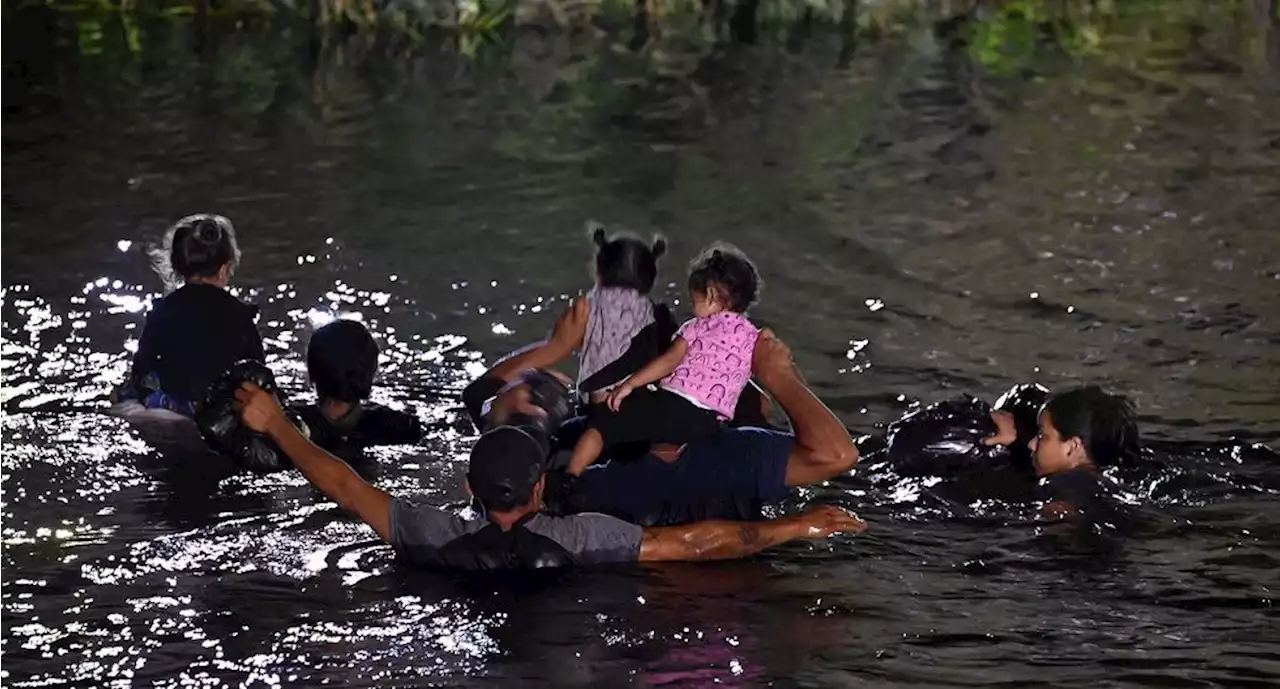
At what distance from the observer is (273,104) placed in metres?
20.1

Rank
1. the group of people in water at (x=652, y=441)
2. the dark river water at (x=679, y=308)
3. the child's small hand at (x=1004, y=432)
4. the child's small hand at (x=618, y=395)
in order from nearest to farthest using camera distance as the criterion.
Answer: the dark river water at (x=679, y=308) < the group of people in water at (x=652, y=441) < the child's small hand at (x=618, y=395) < the child's small hand at (x=1004, y=432)

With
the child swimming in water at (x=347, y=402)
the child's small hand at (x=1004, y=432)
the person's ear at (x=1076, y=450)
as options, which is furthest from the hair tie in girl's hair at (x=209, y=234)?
the person's ear at (x=1076, y=450)

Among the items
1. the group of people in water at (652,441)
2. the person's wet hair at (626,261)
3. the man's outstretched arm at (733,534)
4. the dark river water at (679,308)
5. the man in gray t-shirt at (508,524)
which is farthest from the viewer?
the person's wet hair at (626,261)

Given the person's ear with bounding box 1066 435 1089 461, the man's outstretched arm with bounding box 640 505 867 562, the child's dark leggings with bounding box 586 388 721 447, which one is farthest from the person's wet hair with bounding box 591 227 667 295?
the person's ear with bounding box 1066 435 1089 461

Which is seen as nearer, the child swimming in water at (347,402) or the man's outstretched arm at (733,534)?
the man's outstretched arm at (733,534)

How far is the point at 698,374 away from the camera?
7.89m

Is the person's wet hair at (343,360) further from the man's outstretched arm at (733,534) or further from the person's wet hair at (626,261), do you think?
the man's outstretched arm at (733,534)

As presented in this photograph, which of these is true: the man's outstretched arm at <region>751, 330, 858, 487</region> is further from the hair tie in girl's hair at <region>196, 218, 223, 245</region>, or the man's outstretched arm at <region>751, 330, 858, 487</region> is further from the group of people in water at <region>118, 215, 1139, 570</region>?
the hair tie in girl's hair at <region>196, 218, 223, 245</region>

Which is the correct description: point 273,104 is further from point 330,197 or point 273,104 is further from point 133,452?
point 133,452

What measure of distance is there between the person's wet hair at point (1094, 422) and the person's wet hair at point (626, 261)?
6.17 ft

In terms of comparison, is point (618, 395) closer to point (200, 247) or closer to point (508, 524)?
point (508, 524)

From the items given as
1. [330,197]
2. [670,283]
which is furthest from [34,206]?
[670,283]

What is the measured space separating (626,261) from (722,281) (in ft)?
1.66

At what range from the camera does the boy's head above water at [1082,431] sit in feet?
27.3
